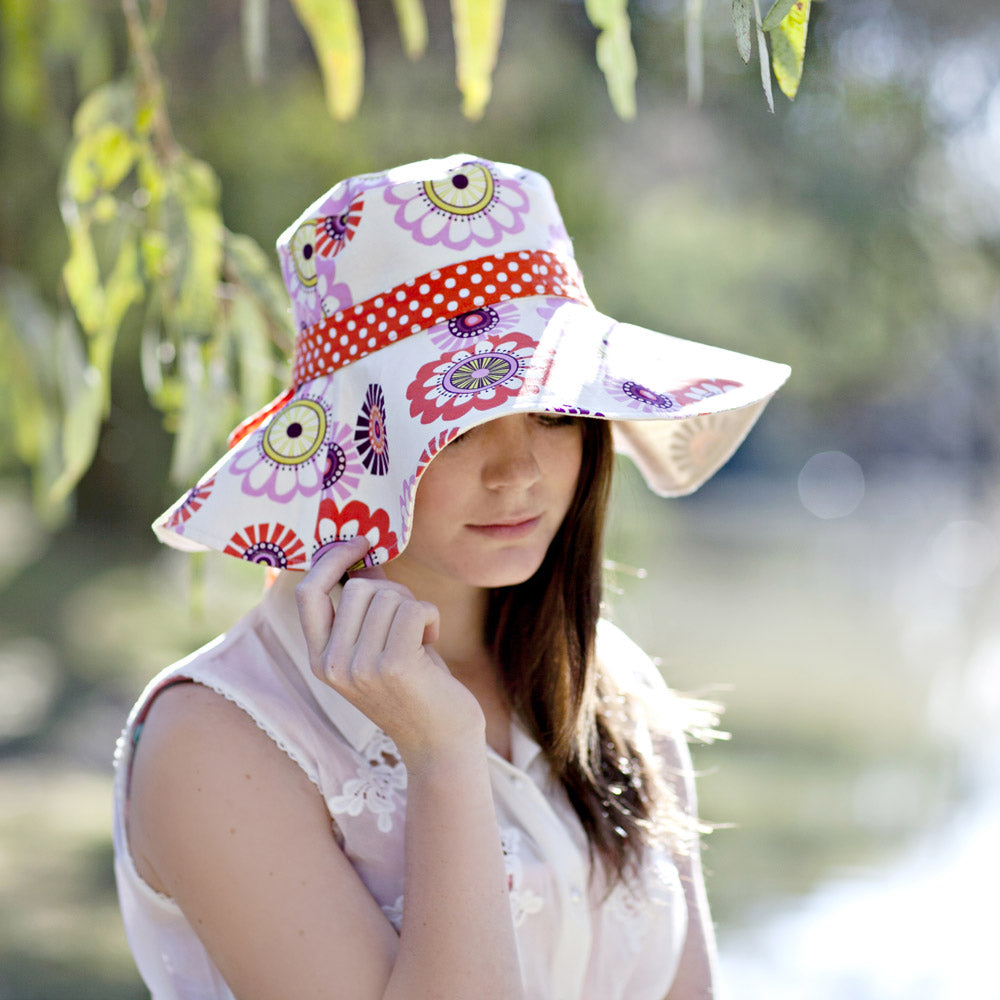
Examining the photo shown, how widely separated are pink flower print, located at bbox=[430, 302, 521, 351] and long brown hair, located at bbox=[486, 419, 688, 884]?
21cm

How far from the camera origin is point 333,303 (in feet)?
4.05

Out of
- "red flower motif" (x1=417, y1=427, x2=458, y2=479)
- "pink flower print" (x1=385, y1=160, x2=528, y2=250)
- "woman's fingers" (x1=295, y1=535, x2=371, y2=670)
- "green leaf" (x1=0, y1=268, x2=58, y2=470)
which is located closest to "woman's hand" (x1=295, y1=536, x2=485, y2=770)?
"woman's fingers" (x1=295, y1=535, x2=371, y2=670)

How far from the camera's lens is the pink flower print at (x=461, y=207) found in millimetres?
1210

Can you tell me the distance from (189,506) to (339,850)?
34 cm

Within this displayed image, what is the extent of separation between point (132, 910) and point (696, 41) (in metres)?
0.97

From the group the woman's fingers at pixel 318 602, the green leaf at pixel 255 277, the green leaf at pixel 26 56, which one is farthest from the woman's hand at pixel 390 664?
the green leaf at pixel 26 56

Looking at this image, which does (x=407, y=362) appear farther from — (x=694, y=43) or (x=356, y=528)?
(x=694, y=43)

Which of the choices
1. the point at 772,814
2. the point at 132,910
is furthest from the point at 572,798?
the point at 772,814

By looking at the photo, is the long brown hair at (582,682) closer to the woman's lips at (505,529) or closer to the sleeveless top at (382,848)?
the sleeveless top at (382,848)

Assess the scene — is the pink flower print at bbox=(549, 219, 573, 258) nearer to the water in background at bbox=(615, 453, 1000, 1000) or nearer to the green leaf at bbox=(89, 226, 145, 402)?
the green leaf at bbox=(89, 226, 145, 402)

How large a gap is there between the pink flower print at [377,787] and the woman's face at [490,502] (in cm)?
18

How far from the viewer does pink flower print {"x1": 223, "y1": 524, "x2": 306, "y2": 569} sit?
1182mm

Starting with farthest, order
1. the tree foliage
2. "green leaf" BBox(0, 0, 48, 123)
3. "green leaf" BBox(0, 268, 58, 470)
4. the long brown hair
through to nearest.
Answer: "green leaf" BBox(0, 0, 48, 123) → "green leaf" BBox(0, 268, 58, 470) → the tree foliage → the long brown hair

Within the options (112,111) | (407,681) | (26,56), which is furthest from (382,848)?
(26,56)
